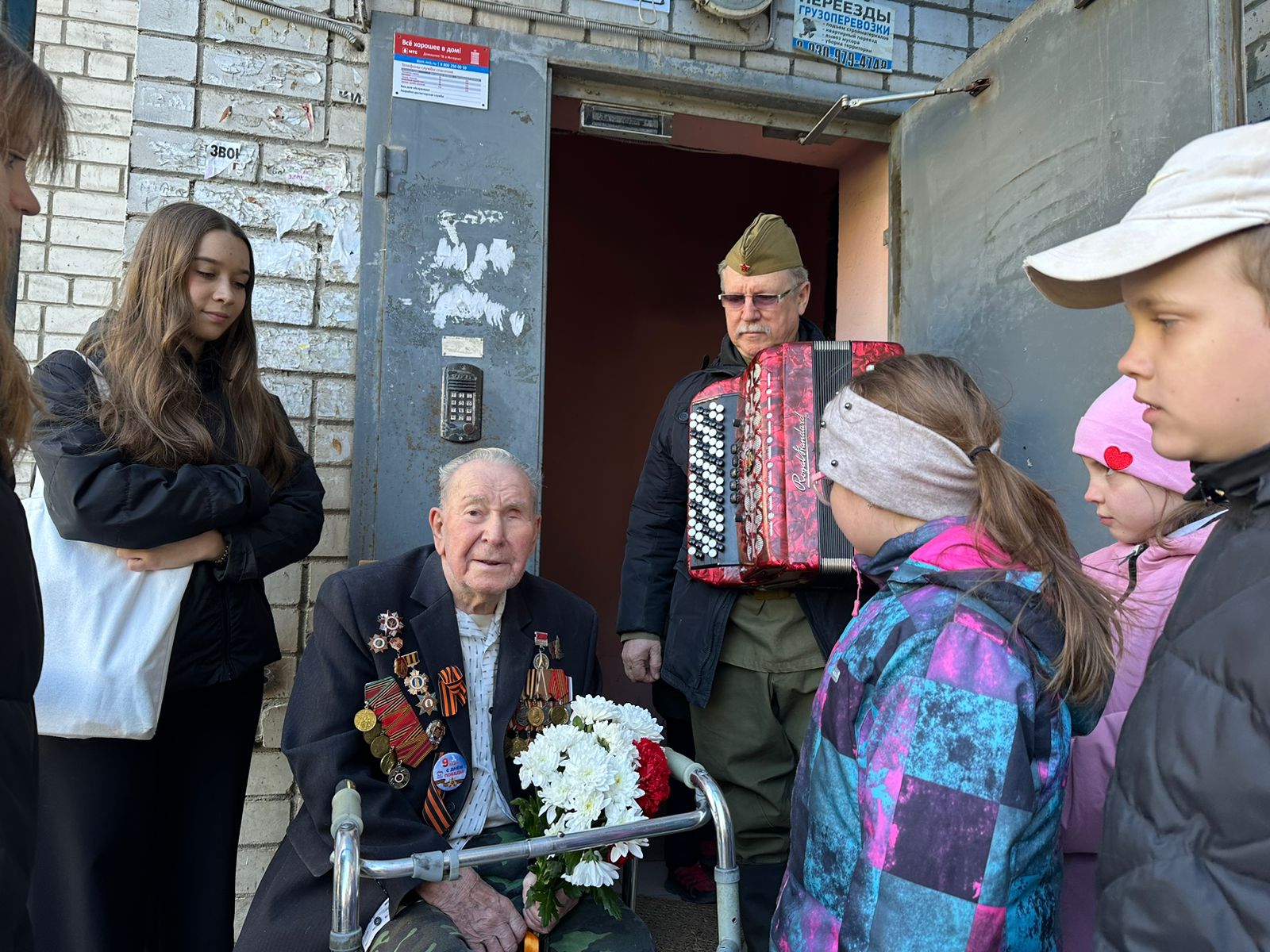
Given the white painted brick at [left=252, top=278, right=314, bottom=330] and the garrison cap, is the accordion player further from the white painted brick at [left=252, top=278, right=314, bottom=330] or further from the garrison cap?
the white painted brick at [left=252, top=278, right=314, bottom=330]

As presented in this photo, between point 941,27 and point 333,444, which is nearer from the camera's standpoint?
point 333,444

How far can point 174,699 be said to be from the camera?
7.34ft

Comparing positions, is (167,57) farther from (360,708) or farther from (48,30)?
(48,30)

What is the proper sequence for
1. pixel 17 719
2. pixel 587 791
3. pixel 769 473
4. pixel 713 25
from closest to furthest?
pixel 17 719
pixel 587 791
pixel 769 473
pixel 713 25

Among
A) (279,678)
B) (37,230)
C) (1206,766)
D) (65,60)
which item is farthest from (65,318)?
(1206,766)

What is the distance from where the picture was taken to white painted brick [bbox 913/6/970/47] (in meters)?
3.60

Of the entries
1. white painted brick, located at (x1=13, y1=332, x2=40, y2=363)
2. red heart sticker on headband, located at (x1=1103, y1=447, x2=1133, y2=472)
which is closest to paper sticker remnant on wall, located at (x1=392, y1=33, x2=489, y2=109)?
red heart sticker on headband, located at (x1=1103, y1=447, x2=1133, y2=472)

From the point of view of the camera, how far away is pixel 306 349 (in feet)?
10.1

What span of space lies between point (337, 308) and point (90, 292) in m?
3.25

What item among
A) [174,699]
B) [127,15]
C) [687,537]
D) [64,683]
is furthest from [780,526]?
[127,15]

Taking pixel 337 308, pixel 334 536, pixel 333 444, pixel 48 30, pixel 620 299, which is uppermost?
pixel 48 30

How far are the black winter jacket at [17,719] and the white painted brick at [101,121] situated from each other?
522cm

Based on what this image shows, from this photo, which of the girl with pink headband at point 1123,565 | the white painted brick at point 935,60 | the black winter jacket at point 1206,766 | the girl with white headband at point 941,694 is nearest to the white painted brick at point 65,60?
the white painted brick at point 935,60

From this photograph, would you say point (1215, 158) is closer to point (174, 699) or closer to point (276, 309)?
point (174, 699)
